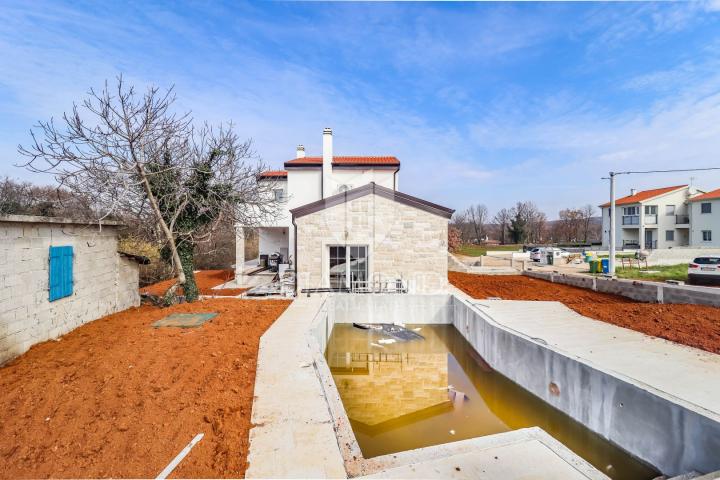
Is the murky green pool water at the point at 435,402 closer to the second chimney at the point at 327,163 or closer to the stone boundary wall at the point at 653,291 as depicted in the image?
the stone boundary wall at the point at 653,291

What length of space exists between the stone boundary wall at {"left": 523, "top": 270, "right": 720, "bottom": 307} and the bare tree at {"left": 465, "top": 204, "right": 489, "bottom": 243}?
52.2 meters

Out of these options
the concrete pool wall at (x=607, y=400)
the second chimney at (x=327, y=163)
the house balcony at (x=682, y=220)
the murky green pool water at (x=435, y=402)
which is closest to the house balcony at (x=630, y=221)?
the house balcony at (x=682, y=220)

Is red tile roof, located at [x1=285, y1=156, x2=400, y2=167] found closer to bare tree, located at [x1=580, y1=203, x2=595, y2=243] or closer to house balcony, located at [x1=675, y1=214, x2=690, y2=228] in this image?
house balcony, located at [x1=675, y1=214, x2=690, y2=228]

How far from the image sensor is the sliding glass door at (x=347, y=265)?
1180 cm

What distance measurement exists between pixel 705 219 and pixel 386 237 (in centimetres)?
3881

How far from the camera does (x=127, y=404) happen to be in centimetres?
371

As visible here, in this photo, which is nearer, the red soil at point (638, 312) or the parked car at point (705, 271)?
the red soil at point (638, 312)

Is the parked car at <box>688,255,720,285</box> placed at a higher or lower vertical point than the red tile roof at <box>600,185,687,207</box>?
lower

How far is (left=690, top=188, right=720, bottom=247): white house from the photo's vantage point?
102 feet

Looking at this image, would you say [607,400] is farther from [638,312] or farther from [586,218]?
[586,218]

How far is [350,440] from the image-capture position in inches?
128

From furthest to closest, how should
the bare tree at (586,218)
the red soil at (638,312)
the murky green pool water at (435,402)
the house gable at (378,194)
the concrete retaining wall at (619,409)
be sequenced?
the bare tree at (586,218) < the house gable at (378,194) < the red soil at (638,312) < the murky green pool water at (435,402) < the concrete retaining wall at (619,409)

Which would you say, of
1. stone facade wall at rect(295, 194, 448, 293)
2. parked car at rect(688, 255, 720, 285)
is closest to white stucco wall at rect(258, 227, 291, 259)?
stone facade wall at rect(295, 194, 448, 293)

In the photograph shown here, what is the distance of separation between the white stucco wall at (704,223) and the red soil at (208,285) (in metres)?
41.7
